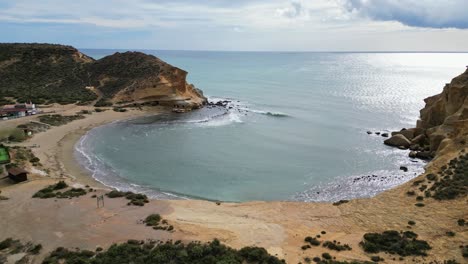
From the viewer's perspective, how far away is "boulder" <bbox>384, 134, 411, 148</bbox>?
163 ft

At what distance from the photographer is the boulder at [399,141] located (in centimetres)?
4982

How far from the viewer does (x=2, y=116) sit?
5659 centimetres

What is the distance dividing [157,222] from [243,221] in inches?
225

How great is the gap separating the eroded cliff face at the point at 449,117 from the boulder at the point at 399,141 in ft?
8.67

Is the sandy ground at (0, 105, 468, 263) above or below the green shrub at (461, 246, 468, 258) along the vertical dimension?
below

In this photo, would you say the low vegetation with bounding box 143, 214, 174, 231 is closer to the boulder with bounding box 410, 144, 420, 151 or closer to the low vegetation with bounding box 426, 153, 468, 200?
the low vegetation with bounding box 426, 153, 468, 200

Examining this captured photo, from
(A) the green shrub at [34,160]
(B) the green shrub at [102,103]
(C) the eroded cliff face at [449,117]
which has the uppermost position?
(C) the eroded cliff face at [449,117]

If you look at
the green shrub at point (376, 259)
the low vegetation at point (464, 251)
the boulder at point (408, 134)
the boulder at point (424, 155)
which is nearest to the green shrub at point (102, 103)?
the boulder at point (408, 134)

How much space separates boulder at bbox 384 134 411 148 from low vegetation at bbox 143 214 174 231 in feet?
120

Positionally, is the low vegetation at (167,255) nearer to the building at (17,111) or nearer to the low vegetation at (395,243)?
the low vegetation at (395,243)

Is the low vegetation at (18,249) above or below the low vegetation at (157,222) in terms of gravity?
below

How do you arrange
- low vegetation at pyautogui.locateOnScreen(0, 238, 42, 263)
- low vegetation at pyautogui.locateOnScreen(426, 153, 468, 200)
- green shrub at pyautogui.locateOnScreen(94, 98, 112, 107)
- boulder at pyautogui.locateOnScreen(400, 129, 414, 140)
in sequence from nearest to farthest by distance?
low vegetation at pyautogui.locateOnScreen(0, 238, 42, 263) < low vegetation at pyautogui.locateOnScreen(426, 153, 468, 200) < boulder at pyautogui.locateOnScreen(400, 129, 414, 140) < green shrub at pyautogui.locateOnScreen(94, 98, 112, 107)

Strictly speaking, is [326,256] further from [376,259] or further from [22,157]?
[22,157]

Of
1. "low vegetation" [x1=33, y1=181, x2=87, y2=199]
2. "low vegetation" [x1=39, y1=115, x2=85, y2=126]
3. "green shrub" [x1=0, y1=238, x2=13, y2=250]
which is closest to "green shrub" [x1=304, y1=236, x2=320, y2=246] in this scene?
"green shrub" [x1=0, y1=238, x2=13, y2=250]
